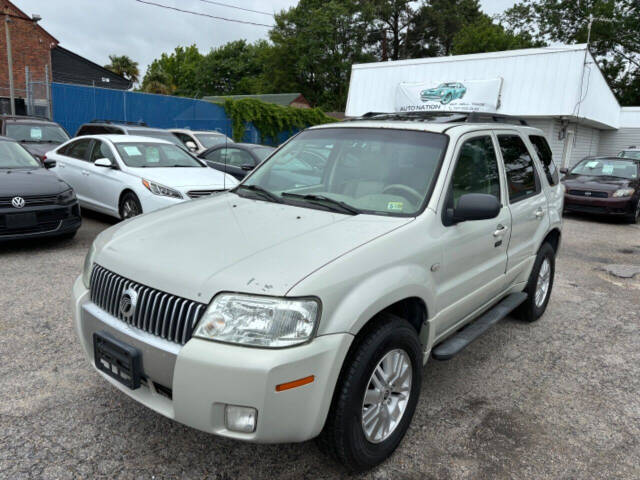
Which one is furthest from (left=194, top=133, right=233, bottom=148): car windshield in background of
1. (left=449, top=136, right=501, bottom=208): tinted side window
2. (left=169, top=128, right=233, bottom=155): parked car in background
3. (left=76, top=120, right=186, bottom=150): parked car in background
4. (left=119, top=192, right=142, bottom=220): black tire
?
Result: (left=449, top=136, right=501, bottom=208): tinted side window

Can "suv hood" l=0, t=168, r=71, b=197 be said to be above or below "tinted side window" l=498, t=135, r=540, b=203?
below

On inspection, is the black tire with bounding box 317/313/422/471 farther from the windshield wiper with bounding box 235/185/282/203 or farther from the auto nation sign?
the auto nation sign

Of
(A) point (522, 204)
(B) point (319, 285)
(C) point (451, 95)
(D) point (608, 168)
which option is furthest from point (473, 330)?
(C) point (451, 95)

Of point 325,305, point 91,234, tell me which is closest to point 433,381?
point 325,305

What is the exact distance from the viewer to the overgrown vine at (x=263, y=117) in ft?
72.7

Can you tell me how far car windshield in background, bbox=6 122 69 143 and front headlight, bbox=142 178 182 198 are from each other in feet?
21.1

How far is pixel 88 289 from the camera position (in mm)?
2770

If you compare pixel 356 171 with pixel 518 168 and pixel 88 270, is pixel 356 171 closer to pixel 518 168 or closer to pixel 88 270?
pixel 518 168

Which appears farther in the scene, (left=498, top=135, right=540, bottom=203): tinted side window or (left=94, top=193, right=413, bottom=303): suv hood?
(left=498, top=135, right=540, bottom=203): tinted side window

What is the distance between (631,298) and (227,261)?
5412 millimetres

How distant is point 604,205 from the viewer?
11.2 metres

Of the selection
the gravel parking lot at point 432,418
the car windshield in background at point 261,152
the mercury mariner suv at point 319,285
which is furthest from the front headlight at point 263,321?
the car windshield in background at point 261,152

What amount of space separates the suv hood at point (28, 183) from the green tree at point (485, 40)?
42.7 meters

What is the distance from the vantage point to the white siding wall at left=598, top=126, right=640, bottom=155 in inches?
992
